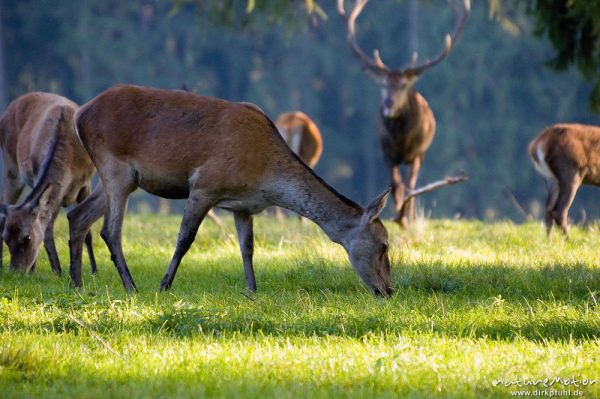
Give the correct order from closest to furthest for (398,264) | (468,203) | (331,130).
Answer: (398,264) < (468,203) < (331,130)

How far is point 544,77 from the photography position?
4397cm

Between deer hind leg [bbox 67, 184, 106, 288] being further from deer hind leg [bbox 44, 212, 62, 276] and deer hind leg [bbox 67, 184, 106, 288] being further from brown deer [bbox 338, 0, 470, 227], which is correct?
brown deer [bbox 338, 0, 470, 227]

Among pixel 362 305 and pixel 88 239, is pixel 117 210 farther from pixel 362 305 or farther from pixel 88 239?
pixel 362 305

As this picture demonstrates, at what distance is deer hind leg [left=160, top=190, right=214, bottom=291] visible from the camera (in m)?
8.30

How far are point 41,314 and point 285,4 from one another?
341 inches

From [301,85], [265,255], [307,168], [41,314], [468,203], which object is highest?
[307,168]

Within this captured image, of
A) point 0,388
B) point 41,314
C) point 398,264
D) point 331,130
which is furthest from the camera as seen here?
point 331,130

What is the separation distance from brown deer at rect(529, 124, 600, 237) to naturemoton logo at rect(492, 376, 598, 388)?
260 inches

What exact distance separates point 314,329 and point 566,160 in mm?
6287

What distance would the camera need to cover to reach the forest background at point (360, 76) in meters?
41.0

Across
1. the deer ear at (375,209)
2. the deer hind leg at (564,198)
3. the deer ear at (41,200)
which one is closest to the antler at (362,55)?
the deer hind leg at (564,198)

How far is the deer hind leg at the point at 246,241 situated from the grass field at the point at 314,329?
0.51 ft

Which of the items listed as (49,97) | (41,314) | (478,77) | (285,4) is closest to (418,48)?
(478,77)

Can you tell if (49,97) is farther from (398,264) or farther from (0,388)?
(0,388)
